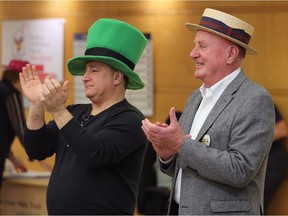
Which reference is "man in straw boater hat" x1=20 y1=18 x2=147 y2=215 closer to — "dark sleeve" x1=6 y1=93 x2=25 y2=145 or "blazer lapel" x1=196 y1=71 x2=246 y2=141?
"blazer lapel" x1=196 y1=71 x2=246 y2=141

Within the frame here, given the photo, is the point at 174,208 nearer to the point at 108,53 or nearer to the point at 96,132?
the point at 96,132

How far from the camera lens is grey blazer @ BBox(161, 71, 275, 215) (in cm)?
198

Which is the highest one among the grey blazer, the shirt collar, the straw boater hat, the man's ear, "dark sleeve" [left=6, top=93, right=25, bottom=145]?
the straw boater hat

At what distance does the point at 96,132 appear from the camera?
2.30 m

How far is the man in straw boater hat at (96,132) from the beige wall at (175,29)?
2310mm

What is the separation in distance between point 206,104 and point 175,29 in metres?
2.89

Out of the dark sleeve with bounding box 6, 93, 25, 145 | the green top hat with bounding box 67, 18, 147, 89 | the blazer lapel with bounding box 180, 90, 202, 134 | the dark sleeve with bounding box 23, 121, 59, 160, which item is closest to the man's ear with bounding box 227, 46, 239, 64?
the blazer lapel with bounding box 180, 90, 202, 134

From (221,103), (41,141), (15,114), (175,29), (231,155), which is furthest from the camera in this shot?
(175,29)

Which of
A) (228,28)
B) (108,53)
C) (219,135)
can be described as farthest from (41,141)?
(228,28)

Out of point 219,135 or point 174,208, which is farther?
point 174,208

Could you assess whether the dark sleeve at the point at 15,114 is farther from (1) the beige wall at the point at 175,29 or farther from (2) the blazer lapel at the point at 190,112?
(2) the blazer lapel at the point at 190,112

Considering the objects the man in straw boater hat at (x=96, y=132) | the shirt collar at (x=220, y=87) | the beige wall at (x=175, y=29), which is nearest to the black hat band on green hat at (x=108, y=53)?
the man in straw boater hat at (x=96, y=132)

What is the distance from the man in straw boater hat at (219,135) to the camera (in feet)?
6.53

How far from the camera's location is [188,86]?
16.4ft
